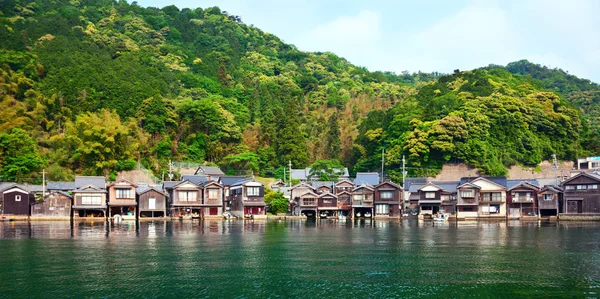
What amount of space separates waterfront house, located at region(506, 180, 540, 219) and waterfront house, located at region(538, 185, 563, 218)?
51 cm

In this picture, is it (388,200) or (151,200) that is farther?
(388,200)

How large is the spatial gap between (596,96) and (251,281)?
87.0 meters

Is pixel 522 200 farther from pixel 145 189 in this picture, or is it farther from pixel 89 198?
pixel 89 198

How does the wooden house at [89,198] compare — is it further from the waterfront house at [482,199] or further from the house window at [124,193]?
the waterfront house at [482,199]

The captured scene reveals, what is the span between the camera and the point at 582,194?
4822 centimetres

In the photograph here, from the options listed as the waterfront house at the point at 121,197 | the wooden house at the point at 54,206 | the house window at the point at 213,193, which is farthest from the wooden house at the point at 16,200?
the house window at the point at 213,193

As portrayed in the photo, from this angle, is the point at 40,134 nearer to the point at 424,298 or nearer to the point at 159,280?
the point at 159,280

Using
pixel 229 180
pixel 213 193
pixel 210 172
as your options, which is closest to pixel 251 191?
pixel 213 193

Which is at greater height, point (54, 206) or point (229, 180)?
point (229, 180)

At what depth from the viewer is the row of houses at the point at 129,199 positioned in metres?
47.8

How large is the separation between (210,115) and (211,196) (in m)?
17.0

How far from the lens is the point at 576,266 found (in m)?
23.5

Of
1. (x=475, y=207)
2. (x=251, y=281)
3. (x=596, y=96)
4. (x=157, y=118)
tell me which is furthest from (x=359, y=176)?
(x=596, y=96)

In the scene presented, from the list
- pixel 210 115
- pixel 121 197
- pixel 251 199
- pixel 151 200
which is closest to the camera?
pixel 121 197
